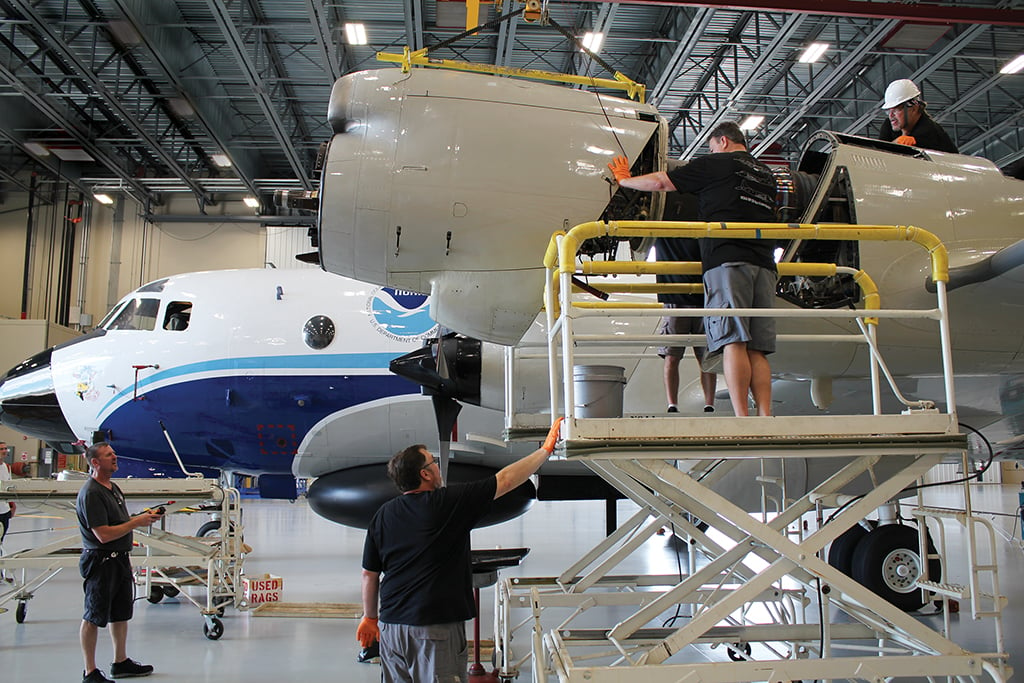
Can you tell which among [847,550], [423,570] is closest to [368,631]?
[423,570]

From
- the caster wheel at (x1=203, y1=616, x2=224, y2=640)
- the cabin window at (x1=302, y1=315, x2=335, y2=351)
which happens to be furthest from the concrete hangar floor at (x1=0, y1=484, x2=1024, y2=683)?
the cabin window at (x1=302, y1=315, x2=335, y2=351)

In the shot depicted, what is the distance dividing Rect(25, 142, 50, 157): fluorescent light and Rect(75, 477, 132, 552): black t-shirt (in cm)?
1998

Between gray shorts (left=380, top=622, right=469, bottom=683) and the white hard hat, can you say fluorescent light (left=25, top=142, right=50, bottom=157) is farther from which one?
gray shorts (left=380, top=622, right=469, bottom=683)

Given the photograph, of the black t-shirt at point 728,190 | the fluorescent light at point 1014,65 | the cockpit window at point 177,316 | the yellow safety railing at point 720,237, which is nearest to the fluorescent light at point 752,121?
the fluorescent light at point 1014,65

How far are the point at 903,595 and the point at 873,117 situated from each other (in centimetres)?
1368

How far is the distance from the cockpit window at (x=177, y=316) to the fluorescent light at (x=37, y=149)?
50.7 feet

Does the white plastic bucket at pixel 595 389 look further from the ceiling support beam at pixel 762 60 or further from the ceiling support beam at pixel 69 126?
the ceiling support beam at pixel 69 126

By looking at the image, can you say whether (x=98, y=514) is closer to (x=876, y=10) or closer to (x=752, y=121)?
(x=876, y=10)

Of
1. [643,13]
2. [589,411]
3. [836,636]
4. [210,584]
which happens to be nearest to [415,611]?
[589,411]

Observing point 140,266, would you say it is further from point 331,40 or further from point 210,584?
point 210,584

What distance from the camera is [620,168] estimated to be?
14.5ft

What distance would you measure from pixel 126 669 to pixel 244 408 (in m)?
4.26

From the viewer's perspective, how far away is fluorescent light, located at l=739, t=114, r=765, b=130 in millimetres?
18906

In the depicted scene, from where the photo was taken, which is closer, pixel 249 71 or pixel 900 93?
pixel 900 93
